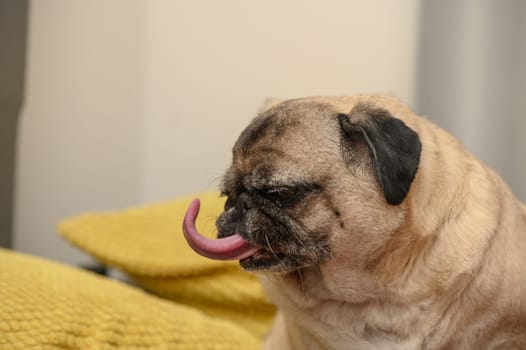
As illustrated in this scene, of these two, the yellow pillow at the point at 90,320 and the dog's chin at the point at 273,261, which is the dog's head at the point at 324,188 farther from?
the yellow pillow at the point at 90,320

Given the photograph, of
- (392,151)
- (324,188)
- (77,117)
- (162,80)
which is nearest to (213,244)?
(324,188)

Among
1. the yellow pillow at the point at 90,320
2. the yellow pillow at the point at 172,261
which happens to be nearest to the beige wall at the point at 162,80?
the yellow pillow at the point at 172,261

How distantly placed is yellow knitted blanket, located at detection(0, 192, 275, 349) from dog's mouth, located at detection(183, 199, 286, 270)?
278 mm

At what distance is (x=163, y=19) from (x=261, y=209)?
53.5 inches

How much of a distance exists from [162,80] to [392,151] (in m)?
1.38

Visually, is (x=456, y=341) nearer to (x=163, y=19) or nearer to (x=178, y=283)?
(x=178, y=283)

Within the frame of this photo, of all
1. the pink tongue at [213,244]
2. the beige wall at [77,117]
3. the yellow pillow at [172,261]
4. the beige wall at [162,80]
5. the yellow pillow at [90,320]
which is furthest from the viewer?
the beige wall at [77,117]

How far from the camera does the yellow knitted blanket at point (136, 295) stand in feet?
3.57

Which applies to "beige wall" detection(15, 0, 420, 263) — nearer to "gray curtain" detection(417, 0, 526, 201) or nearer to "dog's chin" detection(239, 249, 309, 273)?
"gray curtain" detection(417, 0, 526, 201)

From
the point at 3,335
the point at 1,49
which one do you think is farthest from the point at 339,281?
the point at 1,49

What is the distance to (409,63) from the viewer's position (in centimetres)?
185

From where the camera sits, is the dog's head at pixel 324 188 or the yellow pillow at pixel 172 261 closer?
the dog's head at pixel 324 188

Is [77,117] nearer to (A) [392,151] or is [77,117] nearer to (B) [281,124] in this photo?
(B) [281,124]

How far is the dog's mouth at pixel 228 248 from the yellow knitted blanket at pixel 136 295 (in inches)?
10.9
